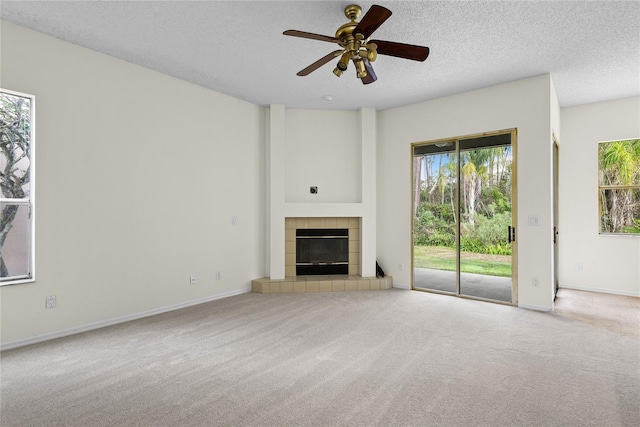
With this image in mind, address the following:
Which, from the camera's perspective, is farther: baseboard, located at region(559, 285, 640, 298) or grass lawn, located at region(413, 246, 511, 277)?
baseboard, located at region(559, 285, 640, 298)

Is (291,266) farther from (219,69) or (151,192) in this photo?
(219,69)

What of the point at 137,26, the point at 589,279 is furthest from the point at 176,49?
the point at 589,279

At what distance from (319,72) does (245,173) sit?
1898 mm

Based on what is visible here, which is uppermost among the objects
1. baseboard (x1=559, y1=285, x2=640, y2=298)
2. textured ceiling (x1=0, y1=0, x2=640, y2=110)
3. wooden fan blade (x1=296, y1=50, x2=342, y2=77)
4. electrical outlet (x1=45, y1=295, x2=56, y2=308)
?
textured ceiling (x1=0, y1=0, x2=640, y2=110)

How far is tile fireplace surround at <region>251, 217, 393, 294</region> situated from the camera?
5070 millimetres

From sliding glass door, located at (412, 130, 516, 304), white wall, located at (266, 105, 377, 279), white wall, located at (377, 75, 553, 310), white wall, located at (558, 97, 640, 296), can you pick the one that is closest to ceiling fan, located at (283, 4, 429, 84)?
white wall, located at (377, 75, 553, 310)

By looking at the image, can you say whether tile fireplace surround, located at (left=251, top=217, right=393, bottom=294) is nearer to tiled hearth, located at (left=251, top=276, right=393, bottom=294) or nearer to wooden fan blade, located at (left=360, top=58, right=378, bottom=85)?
tiled hearth, located at (left=251, top=276, right=393, bottom=294)

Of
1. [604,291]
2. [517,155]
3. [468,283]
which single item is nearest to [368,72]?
[517,155]

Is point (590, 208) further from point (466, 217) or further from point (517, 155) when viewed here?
point (466, 217)

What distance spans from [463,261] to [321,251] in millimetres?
2077

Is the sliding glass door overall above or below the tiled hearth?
above

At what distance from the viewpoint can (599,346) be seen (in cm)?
304

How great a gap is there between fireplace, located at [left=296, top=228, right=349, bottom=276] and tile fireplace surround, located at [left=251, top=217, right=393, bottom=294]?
7 cm

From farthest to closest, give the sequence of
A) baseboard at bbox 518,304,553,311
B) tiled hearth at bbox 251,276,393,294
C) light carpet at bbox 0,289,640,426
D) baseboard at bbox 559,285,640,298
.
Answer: tiled hearth at bbox 251,276,393,294
baseboard at bbox 559,285,640,298
baseboard at bbox 518,304,553,311
light carpet at bbox 0,289,640,426
